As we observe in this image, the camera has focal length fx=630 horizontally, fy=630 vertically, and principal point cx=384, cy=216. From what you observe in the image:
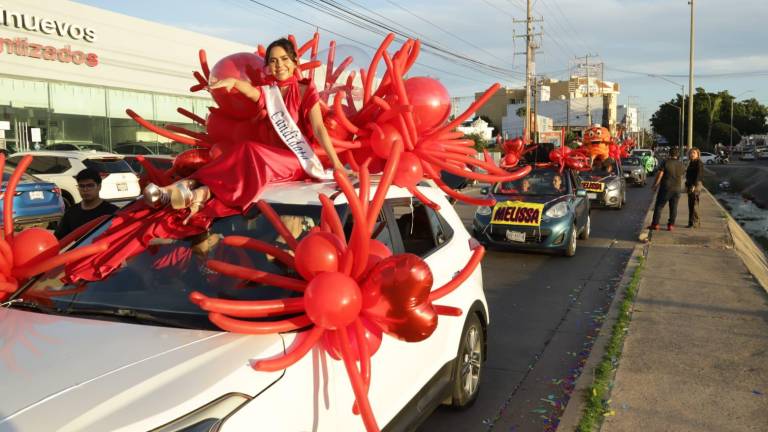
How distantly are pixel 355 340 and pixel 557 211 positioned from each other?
26.8 feet

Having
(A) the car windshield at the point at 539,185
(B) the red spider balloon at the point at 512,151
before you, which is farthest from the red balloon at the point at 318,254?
(A) the car windshield at the point at 539,185

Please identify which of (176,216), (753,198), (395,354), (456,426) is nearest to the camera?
(395,354)

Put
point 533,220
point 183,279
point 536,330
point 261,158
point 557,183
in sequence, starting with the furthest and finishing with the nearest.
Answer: point 557,183
point 533,220
point 536,330
point 261,158
point 183,279

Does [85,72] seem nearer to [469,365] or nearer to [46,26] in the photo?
[46,26]

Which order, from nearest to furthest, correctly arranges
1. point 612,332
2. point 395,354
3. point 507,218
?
point 395,354, point 612,332, point 507,218

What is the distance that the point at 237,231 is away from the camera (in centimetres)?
325

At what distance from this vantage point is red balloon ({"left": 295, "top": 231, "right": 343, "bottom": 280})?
2459 millimetres

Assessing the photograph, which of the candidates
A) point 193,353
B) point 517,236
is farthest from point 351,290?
point 517,236

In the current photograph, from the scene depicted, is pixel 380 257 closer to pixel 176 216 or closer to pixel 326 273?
pixel 326 273

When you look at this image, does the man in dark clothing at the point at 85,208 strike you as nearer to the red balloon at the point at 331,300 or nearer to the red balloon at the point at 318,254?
the red balloon at the point at 318,254

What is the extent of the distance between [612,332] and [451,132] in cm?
255

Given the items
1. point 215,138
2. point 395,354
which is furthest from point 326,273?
point 215,138

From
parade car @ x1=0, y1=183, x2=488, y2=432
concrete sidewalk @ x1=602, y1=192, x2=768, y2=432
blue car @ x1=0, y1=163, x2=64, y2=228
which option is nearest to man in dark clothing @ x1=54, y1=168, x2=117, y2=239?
parade car @ x1=0, y1=183, x2=488, y2=432

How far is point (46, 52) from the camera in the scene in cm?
2023
